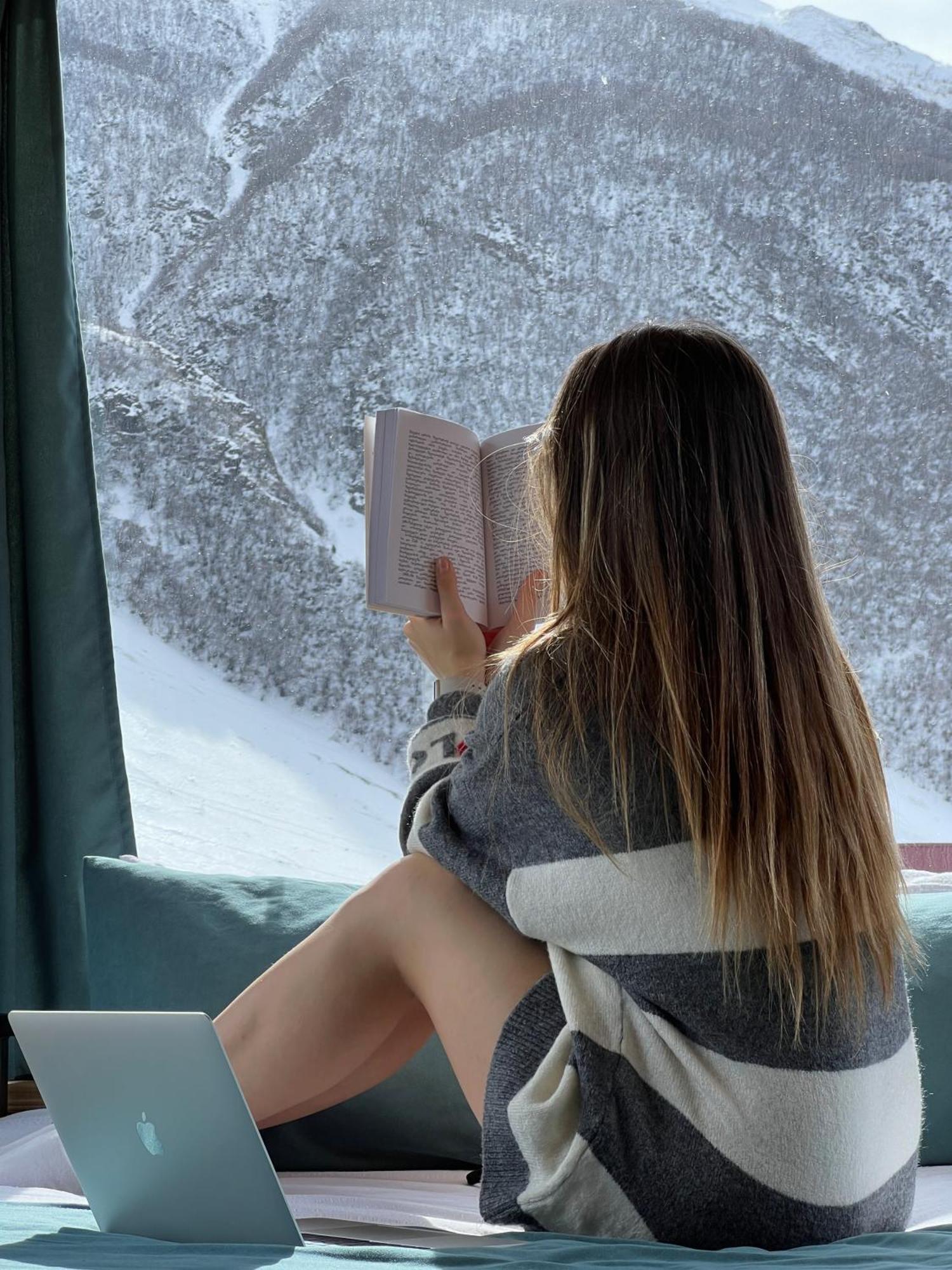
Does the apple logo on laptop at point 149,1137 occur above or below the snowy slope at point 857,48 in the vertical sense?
below

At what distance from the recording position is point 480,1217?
1.26 meters

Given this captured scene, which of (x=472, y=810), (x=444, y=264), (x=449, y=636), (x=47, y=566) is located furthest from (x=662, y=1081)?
(x=444, y=264)

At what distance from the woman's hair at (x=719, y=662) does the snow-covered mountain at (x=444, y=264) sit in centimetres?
127

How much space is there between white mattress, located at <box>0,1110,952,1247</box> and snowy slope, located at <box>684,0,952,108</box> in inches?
72.6

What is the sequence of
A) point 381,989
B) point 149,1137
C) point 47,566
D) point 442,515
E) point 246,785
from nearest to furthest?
point 149,1137 → point 381,989 → point 442,515 → point 47,566 → point 246,785

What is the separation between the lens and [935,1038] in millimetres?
1531

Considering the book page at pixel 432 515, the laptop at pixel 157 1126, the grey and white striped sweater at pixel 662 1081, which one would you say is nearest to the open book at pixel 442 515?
the book page at pixel 432 515

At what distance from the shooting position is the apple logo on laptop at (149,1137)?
1.02 meters

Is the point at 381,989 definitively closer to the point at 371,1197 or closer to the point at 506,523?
the point at 371,1197

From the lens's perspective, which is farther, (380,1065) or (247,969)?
(247,969)

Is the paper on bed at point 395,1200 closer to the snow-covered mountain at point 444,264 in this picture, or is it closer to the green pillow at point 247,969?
the green pillow at point 247,969

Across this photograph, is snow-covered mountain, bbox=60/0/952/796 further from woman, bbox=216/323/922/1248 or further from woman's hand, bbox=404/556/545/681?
woman, bbox=216/323/922/1248

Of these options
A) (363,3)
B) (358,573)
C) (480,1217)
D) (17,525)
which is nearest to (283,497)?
(358,573)

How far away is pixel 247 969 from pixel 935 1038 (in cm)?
79
